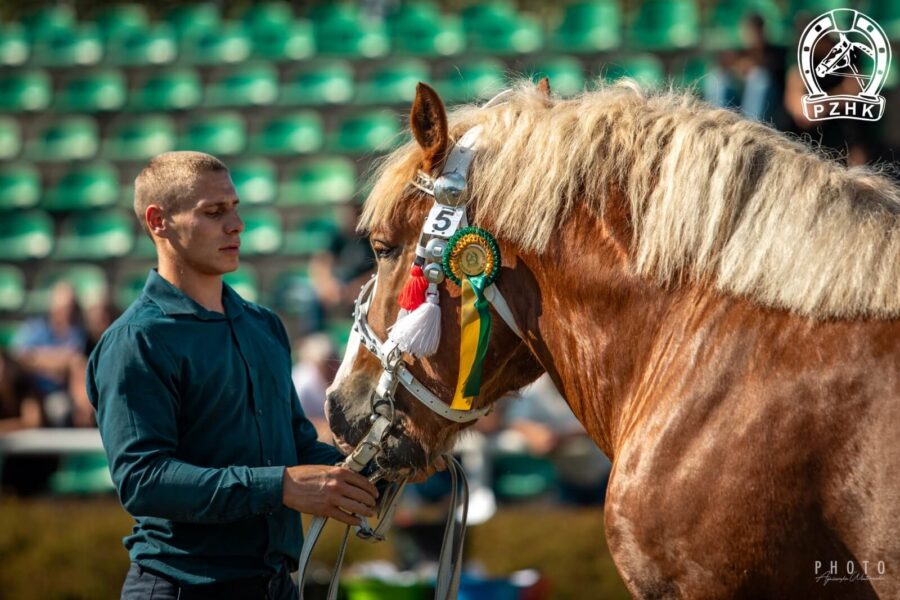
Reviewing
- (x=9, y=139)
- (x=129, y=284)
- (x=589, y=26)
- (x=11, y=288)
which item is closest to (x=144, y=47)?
(x=9, y=139)

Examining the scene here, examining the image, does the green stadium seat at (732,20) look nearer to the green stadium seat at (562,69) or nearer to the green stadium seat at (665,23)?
the green stadium seat at (665,23)

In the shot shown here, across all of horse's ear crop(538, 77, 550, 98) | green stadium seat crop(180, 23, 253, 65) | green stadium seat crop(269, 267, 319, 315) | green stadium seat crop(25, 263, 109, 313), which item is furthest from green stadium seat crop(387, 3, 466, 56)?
horse's ear crop(538, 77, 550, 98)

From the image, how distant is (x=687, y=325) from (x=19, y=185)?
427 inches

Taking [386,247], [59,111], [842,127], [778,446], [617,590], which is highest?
[59,111]

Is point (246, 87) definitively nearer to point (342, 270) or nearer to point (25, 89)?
point (25, 89)

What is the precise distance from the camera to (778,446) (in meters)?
2.28

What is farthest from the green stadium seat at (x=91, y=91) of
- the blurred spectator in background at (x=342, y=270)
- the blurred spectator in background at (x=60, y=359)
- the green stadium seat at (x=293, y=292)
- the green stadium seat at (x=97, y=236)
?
the blurred spectator in background at (x=342, y=270)

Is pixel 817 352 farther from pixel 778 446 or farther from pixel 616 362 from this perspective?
pixel 616 362

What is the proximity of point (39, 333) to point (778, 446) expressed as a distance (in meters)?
7.95

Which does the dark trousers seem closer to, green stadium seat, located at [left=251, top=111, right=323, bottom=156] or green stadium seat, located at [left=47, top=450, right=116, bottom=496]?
green stadium seat, located at [left=47, top=450, right=116, bottom=496]

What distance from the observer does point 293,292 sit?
9.80 m

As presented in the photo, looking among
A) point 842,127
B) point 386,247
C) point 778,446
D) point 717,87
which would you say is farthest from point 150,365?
point 717,87

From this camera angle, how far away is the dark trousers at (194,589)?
2988 millimetres

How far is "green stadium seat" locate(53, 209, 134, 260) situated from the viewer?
1104 cm
